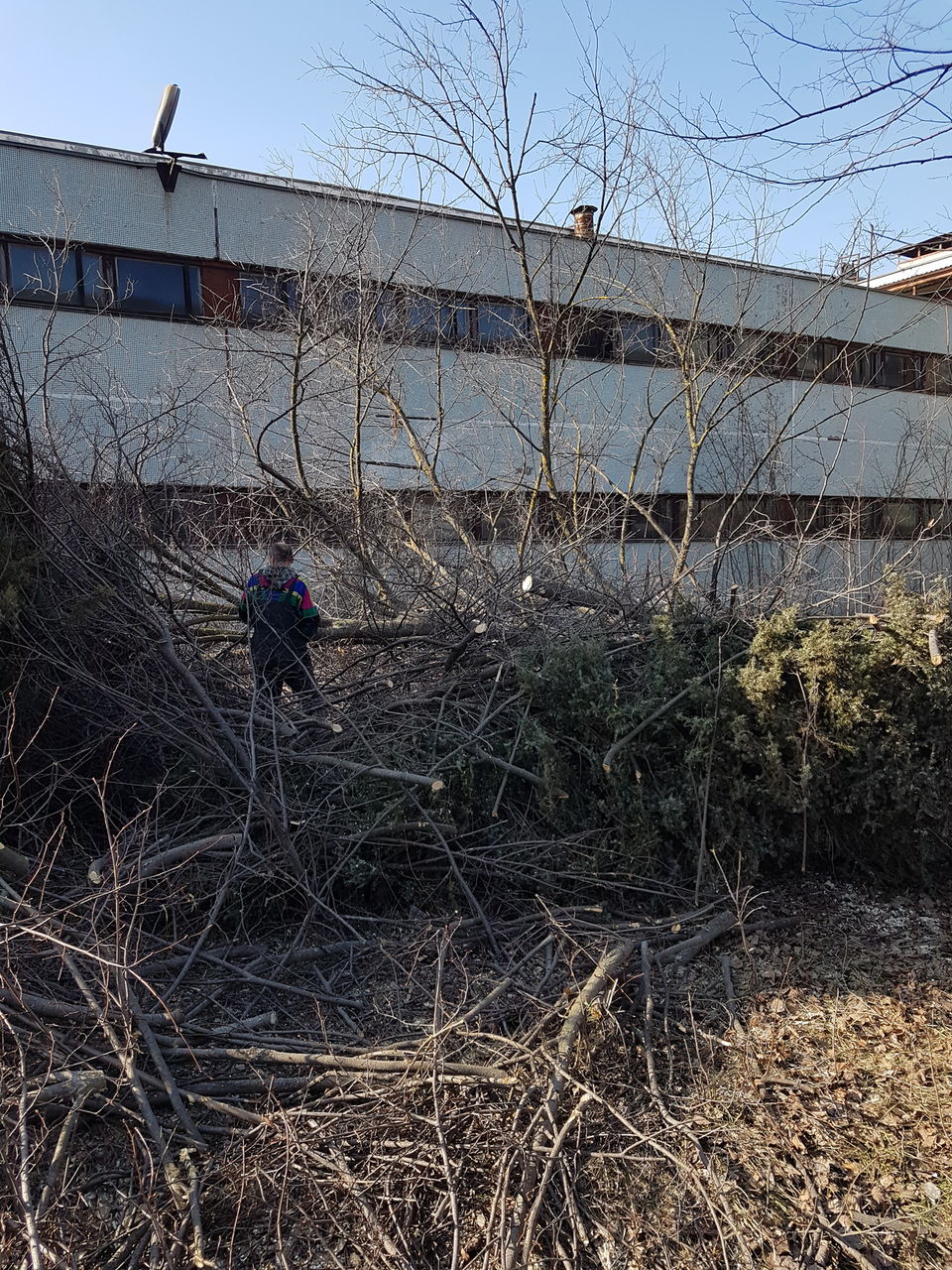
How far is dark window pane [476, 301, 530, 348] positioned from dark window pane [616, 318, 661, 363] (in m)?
1.54

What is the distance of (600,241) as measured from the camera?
10391 millimetres

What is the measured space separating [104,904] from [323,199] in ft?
36.2

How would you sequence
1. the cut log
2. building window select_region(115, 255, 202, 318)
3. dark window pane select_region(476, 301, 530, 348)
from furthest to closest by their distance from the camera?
1. dark window pane select_region(476, 301, 530, 348)
2. building window select_region(115, 255, 202, 318)
3. the cut log

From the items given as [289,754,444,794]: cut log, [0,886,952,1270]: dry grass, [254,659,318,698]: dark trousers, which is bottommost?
[0,886,952,1270]: dry grass

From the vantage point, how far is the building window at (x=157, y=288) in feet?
41.3

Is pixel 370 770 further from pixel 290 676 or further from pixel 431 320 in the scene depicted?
pixel 431 320

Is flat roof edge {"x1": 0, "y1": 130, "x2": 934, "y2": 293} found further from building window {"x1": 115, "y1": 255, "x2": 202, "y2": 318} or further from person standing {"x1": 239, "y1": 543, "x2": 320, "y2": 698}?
person standing {"x1": 239, "y1": 543, "x2": 320, "y2": 698}

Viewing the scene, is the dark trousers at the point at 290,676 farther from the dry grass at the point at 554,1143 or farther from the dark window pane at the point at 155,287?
the dark window pane at the point at 155,287

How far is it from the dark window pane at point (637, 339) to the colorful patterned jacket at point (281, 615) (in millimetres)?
8998

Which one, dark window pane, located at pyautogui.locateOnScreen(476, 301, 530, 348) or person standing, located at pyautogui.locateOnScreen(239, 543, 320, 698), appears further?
dark window pane, located at pyautogui.locateOnScreen(476, 301, 530, 348)

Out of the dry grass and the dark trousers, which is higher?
the dark trousers

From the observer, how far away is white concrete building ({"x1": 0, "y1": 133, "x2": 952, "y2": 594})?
10875 millimetres

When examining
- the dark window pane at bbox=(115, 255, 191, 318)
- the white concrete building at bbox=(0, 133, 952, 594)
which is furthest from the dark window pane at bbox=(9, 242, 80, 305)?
the dark window pane at bbox=(115, 255, 191, 318)

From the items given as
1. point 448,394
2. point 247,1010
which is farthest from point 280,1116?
point 448,394
